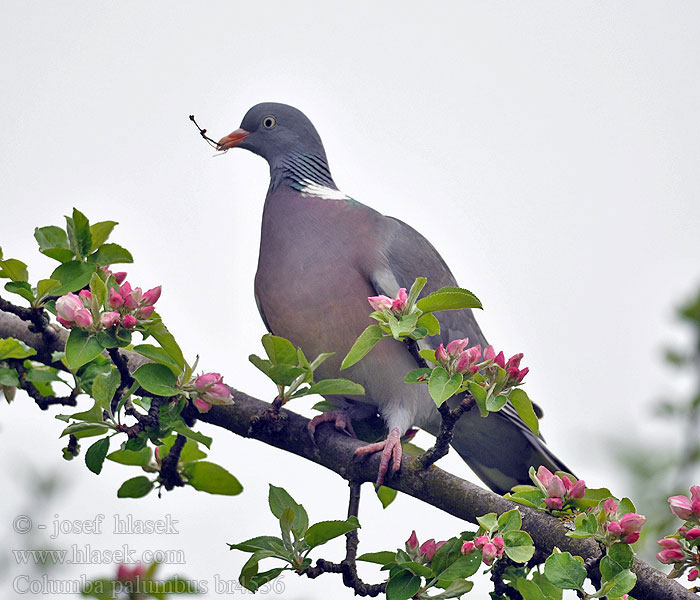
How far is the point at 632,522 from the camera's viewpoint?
2.10 metres

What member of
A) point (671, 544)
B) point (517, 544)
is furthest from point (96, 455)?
point (671, 544)

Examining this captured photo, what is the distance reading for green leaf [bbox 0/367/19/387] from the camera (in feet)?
9.31

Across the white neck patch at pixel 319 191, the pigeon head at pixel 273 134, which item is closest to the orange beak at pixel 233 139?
the pigeon head at pixel 273 134

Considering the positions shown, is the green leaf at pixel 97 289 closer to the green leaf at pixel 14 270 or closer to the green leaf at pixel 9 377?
the green leaf at pixel 14 270

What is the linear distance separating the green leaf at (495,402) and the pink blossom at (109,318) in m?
0.95

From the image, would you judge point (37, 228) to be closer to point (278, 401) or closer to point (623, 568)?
point (278, 401)

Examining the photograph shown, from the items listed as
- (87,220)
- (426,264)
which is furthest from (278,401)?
(426,264)

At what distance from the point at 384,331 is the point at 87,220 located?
94cm

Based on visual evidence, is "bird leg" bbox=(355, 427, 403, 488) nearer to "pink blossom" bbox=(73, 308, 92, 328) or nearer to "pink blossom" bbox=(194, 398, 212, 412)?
"pink blossom" bbox=(194, 398, 212, 412)

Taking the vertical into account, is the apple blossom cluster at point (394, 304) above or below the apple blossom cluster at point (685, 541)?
above

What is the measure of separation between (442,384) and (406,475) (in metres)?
0.56

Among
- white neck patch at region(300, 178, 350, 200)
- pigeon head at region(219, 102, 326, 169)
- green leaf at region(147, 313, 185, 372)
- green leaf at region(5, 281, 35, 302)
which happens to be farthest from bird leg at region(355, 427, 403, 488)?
pigeon head at region(219, 102, 326, 169)

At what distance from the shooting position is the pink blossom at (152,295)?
234 cm

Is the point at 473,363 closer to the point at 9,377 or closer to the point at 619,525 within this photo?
the point at 619,525
